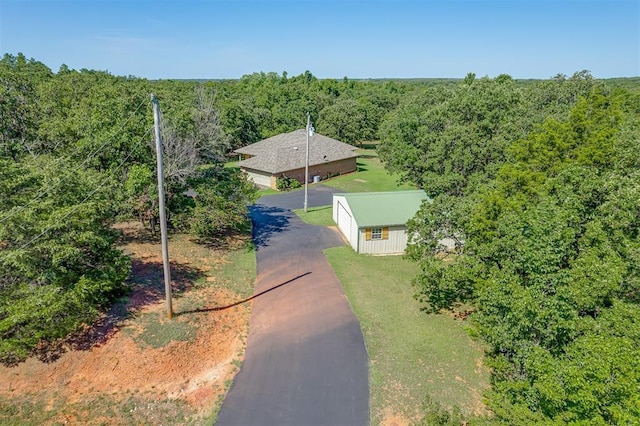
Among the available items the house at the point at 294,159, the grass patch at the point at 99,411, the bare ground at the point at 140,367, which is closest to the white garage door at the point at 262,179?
the house at the point at 294,159

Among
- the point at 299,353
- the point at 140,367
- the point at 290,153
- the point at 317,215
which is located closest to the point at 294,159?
the point at 290,153

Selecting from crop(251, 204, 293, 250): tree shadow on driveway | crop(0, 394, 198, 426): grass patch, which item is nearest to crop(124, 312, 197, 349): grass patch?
crop(0, 394, 198, 426): grass patch

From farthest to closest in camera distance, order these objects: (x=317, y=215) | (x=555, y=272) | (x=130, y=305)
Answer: (x=317, y=215)
(x=130, y=305)
(x=555, y=272)

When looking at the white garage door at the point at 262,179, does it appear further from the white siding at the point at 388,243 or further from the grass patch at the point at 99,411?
the grass patch at the point at 99,411

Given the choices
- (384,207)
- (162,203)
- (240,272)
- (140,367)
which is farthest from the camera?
(384,207)

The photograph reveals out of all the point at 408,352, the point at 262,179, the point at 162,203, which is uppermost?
the point at 162,203

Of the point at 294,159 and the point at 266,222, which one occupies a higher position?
the point at 294,159

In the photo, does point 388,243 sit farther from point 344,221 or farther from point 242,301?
point 242,301

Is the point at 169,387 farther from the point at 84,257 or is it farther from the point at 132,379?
the point at 84,257
